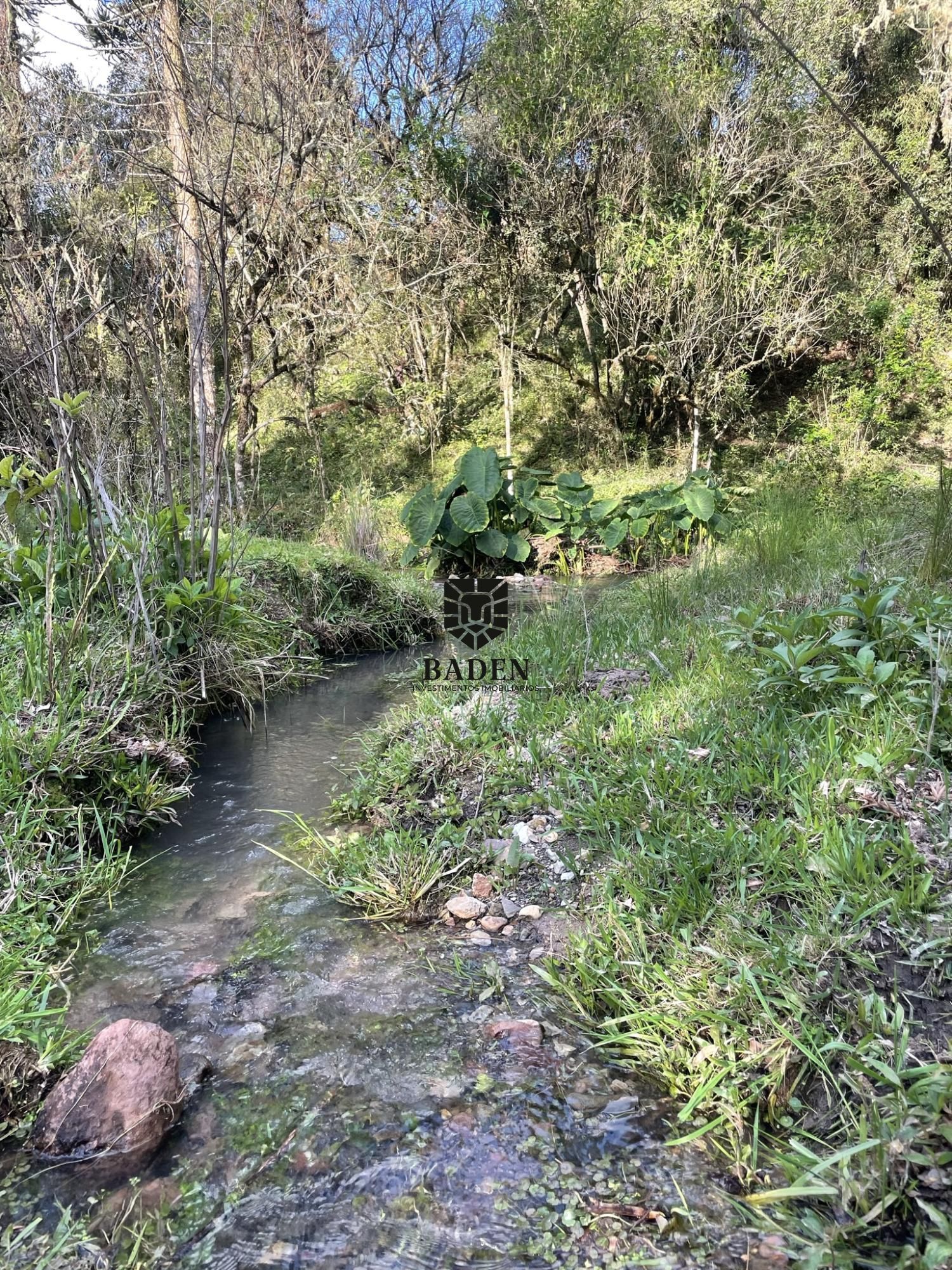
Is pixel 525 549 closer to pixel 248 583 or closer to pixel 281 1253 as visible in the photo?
pixel 248 583

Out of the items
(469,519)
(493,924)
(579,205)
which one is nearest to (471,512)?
(469,519)

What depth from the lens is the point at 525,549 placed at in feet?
24.1

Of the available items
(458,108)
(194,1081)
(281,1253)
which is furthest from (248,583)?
(458,108)

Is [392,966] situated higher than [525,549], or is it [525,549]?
[525,549]

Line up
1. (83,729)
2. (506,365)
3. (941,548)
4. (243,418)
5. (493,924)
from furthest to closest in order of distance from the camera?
(506,365) → (243,418) → (941,548) → (83,729) → (493,924)

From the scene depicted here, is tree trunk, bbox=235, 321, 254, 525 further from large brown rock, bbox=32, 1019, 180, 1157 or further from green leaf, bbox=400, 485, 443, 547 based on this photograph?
large brown rock, bbox=32, 1019, 180, 1157

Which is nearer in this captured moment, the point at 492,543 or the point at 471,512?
the point at 471,512

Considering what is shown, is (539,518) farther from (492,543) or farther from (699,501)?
(699,501)

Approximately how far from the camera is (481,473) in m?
7.25

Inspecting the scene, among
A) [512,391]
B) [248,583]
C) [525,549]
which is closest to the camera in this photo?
[248,583]

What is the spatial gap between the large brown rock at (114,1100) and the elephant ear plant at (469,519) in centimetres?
567

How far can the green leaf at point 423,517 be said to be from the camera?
703 cm

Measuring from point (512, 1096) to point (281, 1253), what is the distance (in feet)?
1.73

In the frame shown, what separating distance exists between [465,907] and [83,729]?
65.0 inches
